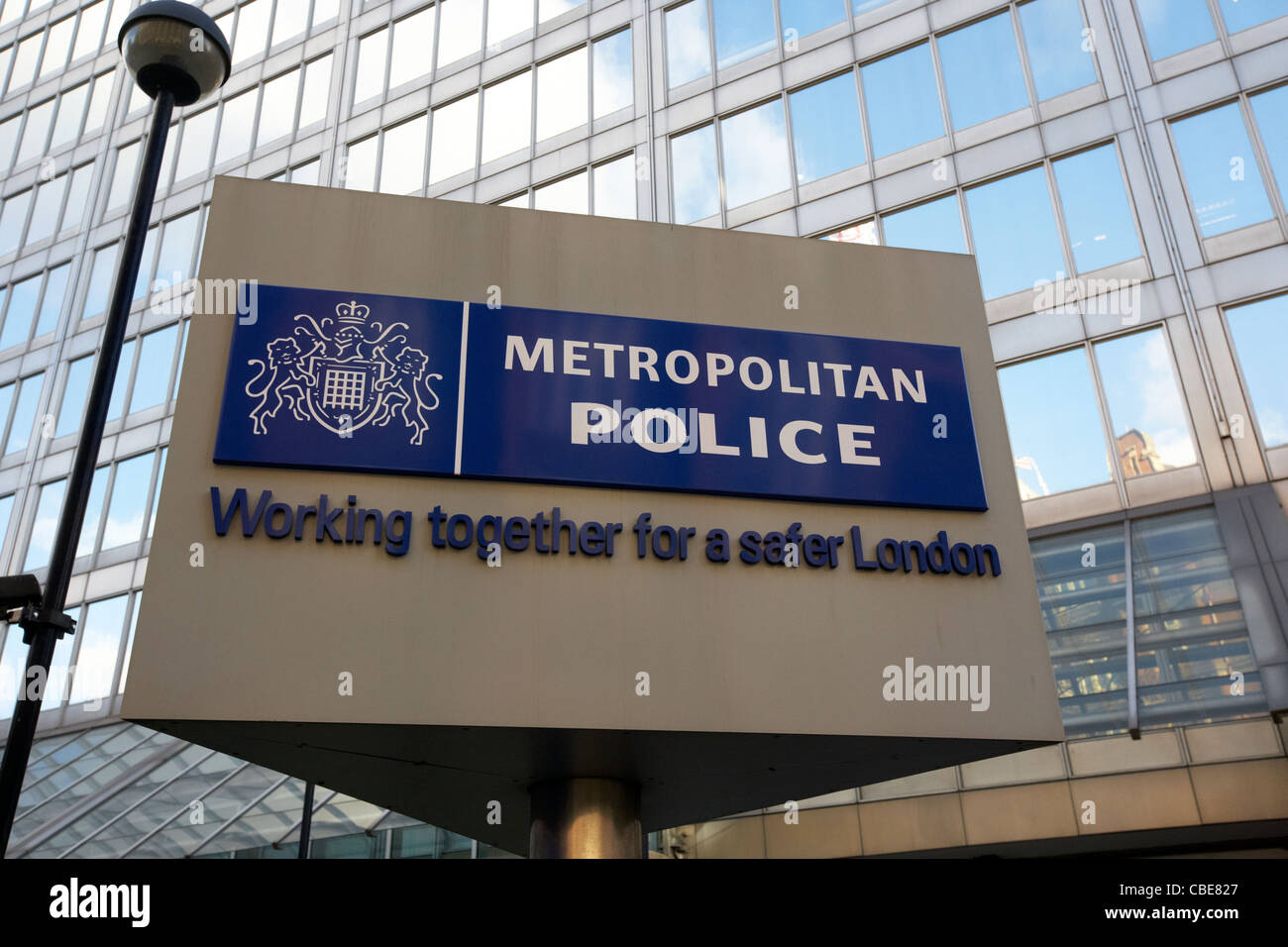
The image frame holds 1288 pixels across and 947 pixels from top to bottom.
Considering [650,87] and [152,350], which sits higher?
[650,87]

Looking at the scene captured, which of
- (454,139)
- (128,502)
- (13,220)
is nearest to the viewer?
(128,502)

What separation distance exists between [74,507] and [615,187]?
72.2ft

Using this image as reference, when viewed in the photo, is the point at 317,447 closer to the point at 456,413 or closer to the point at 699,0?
the point at 456,413

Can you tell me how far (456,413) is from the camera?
8.46m

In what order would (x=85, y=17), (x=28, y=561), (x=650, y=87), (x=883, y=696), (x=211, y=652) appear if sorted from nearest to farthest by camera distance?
(x=211, y=652) → (x=883, y=696) → (x=650, y=87) → (x=28, y=561) → (x=85, y=17)

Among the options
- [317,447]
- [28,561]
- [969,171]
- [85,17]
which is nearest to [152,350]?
[28,561]

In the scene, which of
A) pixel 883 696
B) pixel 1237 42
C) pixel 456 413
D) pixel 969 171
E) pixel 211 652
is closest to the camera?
pixel 211 652

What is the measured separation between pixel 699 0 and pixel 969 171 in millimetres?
9574

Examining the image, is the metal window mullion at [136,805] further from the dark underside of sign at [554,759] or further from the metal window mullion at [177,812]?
the dark underside of sign at [554,759]

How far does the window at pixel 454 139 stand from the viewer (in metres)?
29.6

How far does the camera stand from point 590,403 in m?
8.66

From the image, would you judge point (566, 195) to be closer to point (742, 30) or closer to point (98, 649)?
point (742, 30)

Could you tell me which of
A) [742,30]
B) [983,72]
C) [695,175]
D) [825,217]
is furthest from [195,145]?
[983,72]

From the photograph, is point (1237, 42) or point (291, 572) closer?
point (291, 572)
